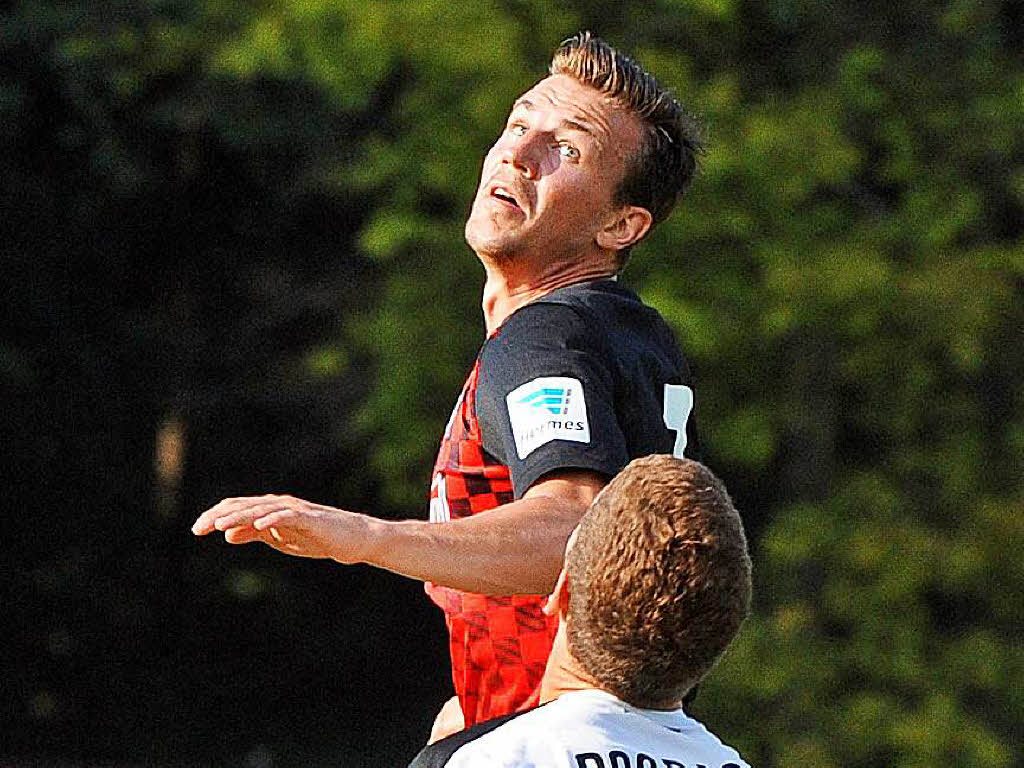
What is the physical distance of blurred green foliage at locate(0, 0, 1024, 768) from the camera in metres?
8.65

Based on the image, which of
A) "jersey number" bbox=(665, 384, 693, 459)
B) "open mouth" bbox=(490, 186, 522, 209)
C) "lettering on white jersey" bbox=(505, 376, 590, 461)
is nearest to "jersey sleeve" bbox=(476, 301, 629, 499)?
"lettering on white jersey" bbox=(505, 376, 590, 461)

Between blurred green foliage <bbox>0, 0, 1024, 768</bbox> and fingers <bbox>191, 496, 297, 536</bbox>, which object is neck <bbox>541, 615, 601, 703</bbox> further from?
blurred green foliage <bbox>0, 0, 1024, 768</bbox>

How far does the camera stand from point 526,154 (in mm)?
2799

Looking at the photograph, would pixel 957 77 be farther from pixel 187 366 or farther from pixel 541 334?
pixel 541 334

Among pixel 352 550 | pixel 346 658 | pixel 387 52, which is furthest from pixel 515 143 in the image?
pixel 346 658

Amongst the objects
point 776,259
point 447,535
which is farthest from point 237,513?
point 776,259

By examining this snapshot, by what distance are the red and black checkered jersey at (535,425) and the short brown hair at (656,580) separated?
1.13ft

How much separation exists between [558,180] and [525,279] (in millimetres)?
155

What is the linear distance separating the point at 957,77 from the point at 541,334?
748cm

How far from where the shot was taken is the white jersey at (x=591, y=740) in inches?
78.7

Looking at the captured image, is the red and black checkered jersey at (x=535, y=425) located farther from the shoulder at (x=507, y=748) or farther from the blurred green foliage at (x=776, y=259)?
the blurred green foliage at (x=776, y=259)

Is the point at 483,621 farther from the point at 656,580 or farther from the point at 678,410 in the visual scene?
the point at 656,580

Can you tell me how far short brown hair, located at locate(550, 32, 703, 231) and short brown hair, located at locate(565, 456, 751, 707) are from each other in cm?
88

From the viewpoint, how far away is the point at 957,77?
31.0ft
